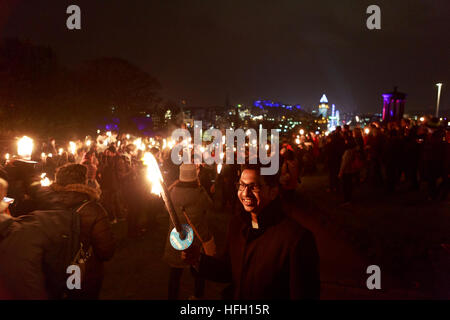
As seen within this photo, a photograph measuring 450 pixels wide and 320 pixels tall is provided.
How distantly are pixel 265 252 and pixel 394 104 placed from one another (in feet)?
111

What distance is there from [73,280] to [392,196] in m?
10.3

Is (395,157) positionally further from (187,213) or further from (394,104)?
(394,104)

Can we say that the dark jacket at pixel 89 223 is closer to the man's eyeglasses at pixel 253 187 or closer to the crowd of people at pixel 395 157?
the man's eyeglasses at pixel 253 187

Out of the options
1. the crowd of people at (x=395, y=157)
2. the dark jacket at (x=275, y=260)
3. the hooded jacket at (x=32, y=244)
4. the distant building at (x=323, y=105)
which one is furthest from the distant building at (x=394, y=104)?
the distant building at (x=323, y=105)

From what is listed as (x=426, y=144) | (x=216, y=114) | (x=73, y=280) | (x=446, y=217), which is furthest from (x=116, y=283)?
(x=216, y=114)

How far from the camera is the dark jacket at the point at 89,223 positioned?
10.7 ft

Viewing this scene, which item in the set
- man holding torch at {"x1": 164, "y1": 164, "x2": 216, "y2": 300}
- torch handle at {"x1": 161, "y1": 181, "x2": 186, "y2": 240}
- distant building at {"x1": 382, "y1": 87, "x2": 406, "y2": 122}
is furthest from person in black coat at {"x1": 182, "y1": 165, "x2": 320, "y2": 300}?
distant building at {"x1": 382, "y1": 87, "x2": 406, "y2": 122}

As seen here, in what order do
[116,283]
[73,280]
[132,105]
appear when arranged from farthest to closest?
[132,105] < [116,283] < [73,280]

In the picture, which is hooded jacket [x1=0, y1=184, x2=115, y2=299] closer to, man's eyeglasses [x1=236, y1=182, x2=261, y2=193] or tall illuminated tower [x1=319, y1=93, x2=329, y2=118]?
man's eyeglasses [x1=236, y1=182, x2=261, y2=193]

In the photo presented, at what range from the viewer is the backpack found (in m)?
2.70

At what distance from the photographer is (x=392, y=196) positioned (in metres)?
10.8

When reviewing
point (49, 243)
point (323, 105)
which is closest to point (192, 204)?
point (49, 243)
